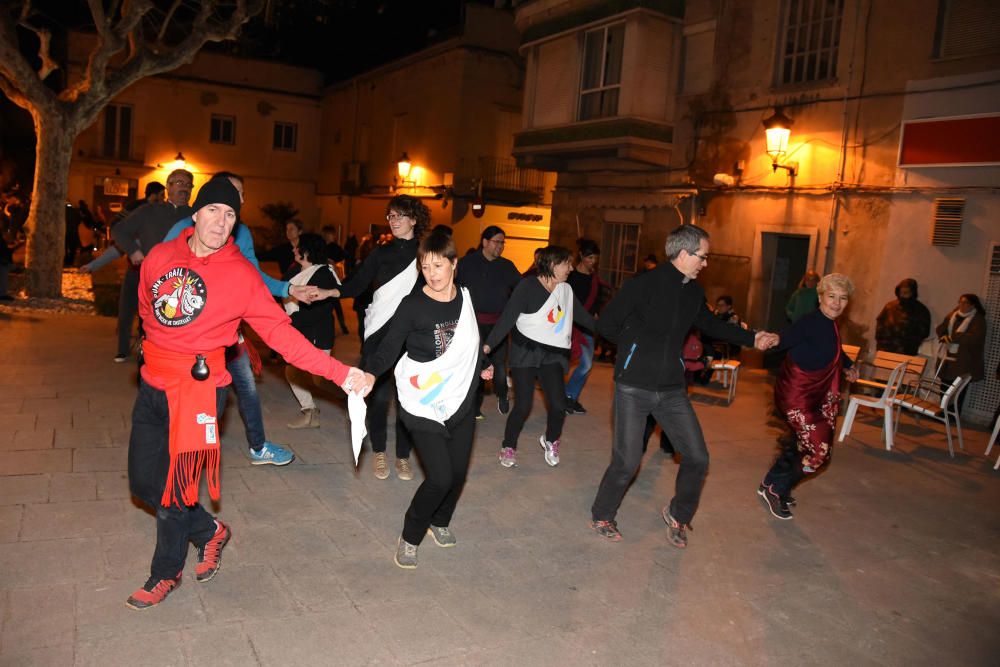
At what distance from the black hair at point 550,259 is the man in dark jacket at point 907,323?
6290 mm

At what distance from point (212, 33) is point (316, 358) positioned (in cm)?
1199

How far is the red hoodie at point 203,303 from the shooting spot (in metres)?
3.46

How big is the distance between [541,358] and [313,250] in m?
2.16

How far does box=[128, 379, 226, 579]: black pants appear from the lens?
11.6 feet

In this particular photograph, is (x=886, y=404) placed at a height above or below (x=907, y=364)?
below

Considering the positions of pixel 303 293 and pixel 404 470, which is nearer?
pixel 303 293

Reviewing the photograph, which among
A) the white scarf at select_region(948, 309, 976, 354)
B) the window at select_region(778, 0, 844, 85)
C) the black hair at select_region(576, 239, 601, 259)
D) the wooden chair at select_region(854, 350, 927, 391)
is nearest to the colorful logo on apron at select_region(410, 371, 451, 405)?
the black hair at select_region(576, 239, 601, 259)

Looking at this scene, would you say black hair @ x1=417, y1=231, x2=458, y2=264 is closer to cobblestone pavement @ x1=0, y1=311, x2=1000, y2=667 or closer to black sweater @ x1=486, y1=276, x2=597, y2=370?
cobblestone pavement @ x1=0, y1=311, x2=1000, y2=667

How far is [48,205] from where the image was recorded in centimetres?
1380

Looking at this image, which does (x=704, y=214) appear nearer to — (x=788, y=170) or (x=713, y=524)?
(x=788, y=170)

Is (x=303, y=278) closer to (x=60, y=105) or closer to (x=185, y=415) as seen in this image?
(x=185, y=415)

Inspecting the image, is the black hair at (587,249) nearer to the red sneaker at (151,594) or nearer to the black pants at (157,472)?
the black pants at (157,472)

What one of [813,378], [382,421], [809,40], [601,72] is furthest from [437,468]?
[601,72]

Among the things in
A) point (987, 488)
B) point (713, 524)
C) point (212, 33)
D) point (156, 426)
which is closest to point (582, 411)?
point (713, 524)
